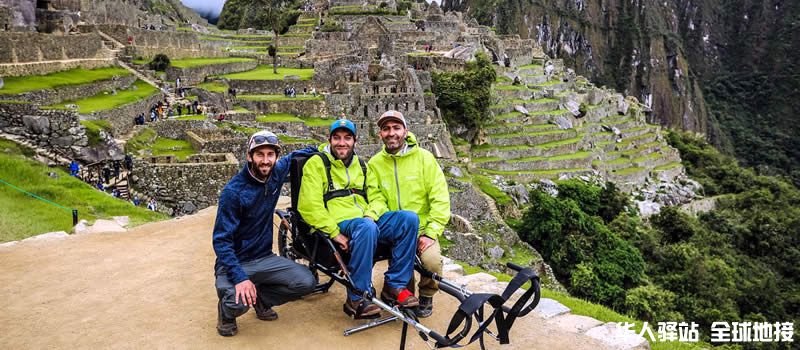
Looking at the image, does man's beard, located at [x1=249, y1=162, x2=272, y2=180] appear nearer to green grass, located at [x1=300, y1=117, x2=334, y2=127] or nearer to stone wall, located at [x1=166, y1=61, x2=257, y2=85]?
green grass, located at [x1=300, y1=117, x2=334, y2=127]

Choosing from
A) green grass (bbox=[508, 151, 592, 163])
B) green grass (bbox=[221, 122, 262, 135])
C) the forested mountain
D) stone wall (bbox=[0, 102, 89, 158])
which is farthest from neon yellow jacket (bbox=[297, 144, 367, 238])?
the forested mountain

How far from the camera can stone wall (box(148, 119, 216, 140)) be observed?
67.6 ft

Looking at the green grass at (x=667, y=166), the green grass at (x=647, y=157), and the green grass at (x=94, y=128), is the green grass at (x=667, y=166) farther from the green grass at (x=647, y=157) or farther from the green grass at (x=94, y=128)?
the green grass at (x=94, y=128)

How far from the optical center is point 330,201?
6113 mm

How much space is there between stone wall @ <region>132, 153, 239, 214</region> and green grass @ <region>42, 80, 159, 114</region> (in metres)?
4.49

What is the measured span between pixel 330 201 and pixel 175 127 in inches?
654

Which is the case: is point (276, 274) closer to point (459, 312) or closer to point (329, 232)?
point (329, 232)

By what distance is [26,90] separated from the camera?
1783 cm

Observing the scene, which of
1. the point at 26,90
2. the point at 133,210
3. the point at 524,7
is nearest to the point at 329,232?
the point at 133,210

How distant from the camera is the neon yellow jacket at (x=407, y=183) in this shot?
6.34m

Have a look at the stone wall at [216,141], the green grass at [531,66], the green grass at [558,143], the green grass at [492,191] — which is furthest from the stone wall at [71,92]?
the green grass at [531,66]

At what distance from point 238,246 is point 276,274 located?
20.3 inches

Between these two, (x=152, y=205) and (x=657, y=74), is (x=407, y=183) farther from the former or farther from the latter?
(x=657, y=74)

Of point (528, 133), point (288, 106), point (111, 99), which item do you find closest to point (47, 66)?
point (111, 99)
